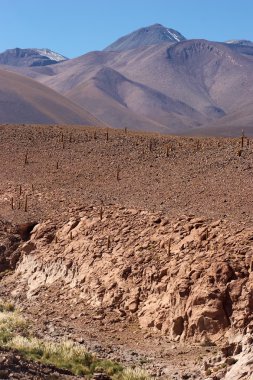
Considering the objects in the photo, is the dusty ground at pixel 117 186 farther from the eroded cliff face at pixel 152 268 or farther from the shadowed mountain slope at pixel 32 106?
the shadowed mountain slope at pixel 32 106

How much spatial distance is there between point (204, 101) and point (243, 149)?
16277 centimetres

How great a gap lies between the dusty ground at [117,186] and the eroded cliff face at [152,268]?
554 millimetres

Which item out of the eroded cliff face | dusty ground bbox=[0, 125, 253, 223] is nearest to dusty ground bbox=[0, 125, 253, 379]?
dusty ground bbox=[0, 125, 253, 223]

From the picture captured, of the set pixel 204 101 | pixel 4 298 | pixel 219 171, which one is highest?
pixel 204 101

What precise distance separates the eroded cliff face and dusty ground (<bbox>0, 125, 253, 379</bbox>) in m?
0.55

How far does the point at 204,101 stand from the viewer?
19512cm

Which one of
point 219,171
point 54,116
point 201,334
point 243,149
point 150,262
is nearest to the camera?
point 201,334

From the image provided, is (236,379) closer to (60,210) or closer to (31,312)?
(31,312)

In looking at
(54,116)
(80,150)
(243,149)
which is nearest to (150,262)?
(243,149)

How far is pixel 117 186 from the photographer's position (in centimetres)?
3175

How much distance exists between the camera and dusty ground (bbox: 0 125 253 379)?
20031 millimetres

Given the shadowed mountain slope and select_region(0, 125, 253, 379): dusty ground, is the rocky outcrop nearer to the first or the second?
select_region(0, 125, 253, 379): dusty ground

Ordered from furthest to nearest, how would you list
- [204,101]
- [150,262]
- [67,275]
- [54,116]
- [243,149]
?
[204,101]
[54,116]
[243,149]
[67,275]
[150,262]

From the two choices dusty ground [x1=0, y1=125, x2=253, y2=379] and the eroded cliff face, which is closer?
the eroded cliff face
